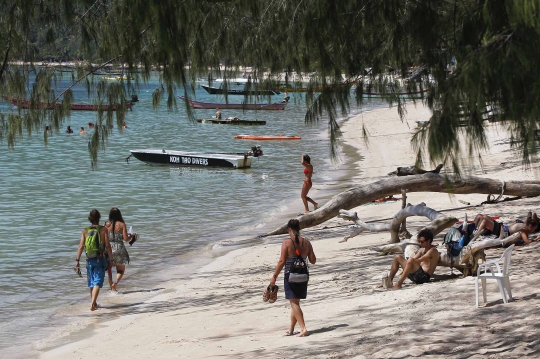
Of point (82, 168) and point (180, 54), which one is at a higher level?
point (180, 54)

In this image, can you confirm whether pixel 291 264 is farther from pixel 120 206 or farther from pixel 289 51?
pixel 120 206

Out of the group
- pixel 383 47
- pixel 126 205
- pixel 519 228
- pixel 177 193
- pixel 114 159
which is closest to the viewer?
pixel 383 47

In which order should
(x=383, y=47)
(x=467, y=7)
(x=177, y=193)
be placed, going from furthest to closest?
(x=177, y=193) → (x=383, y=47) → (x=467, y=7)

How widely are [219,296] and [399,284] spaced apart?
314cm

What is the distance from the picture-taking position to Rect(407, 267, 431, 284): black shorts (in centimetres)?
1013

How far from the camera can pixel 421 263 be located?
10203 mm

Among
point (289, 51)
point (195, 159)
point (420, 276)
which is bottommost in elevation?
point (195, 159)

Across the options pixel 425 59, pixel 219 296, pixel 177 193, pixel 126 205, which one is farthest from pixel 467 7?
pixel 177 193

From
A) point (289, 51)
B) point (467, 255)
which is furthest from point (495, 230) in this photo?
point (289, 51)

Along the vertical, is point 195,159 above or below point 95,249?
below

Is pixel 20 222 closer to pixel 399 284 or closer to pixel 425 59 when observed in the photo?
pixel 399 284

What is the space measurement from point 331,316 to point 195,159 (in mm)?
22065

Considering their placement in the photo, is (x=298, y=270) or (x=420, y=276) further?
(x=420, y=276)

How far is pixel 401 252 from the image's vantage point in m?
12.5
